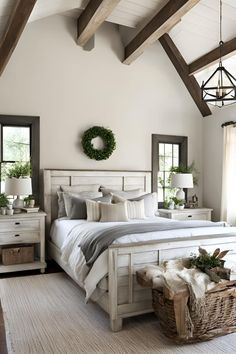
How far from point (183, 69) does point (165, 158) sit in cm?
171

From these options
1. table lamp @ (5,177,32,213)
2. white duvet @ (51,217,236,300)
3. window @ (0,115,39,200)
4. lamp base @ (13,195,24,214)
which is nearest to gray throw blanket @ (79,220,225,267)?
white duvet @ (51,217,236,300)

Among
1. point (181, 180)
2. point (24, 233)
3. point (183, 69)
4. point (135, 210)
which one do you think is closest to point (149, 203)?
point (135, 210)

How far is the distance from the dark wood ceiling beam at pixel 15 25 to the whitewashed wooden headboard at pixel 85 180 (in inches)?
71.8

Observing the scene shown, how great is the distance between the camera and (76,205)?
489 cm

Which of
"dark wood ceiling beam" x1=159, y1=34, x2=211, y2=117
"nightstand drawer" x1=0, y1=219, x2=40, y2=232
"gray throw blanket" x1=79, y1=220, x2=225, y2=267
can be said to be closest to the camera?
"gray throw blanket" x1=79, y1=220, x2=225, y2=267

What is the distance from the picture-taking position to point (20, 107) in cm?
532

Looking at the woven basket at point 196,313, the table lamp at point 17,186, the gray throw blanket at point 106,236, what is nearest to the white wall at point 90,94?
the table lamp at point 17,186

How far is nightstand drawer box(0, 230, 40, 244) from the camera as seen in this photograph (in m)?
4.71

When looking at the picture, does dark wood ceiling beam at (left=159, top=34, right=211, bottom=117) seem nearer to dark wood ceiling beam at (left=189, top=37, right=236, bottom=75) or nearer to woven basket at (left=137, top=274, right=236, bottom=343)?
dark wood ceiling beam at (left=189, top=37, right=236, bottom=75)

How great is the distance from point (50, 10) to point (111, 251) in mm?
3674

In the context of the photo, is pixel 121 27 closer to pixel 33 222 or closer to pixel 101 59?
pixel 101 59

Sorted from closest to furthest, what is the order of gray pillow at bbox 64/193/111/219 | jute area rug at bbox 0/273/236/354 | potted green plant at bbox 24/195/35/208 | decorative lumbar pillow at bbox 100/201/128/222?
jute area rug at bbox 0/273/236/354, decorative lumbar pillow at bbox 100/201/128/222, gray pillow at bbox 64/193/111/219, potted green plant at bbox 24/195/35/208

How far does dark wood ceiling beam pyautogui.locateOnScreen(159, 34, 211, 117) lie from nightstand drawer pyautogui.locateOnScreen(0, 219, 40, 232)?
3875 millimetres

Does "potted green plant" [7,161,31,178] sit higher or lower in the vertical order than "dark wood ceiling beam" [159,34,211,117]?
lower
